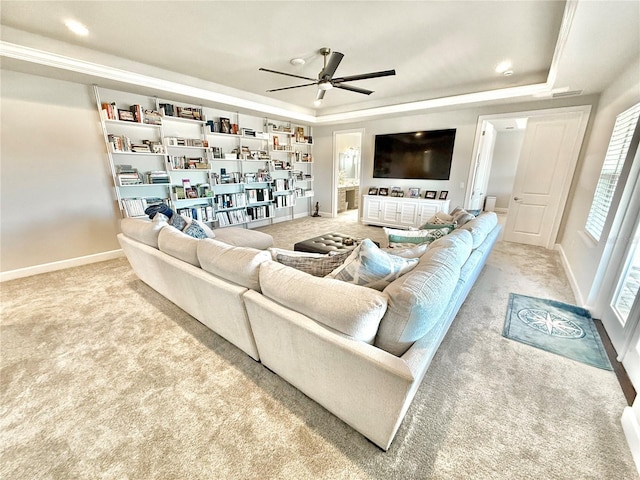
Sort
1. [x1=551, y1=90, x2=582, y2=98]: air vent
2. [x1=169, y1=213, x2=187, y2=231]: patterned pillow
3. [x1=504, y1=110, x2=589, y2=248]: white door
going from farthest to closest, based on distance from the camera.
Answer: [x1=504, y1=110, x2=589, y2=248]: white door, [x1=551, y1=90, x2=582, y2=98]: air vent, [x1=169, y1=213, x2=187, y2=231]: patterned pillow

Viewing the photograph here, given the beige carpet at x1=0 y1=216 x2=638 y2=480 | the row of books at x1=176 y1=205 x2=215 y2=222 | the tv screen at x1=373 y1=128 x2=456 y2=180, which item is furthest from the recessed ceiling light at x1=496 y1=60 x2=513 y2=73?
the row of books at x1=176 y1=205 x2=215 y2=222

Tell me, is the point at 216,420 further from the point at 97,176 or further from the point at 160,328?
the point at 97,176

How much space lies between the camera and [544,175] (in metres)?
3.97

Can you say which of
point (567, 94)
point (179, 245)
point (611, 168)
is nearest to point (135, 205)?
point (179, 245)

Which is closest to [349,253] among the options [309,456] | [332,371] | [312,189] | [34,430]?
[332,371]

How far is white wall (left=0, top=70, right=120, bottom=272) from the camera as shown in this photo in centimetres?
287

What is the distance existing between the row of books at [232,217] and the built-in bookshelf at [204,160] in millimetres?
20

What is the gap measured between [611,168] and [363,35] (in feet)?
9.28

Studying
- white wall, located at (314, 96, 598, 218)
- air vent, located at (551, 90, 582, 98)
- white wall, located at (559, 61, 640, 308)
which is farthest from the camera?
white wall, located at (314, 96, 598, 218)

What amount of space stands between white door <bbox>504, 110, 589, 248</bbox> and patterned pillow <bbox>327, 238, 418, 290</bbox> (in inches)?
166

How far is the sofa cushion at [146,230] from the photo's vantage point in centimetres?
221

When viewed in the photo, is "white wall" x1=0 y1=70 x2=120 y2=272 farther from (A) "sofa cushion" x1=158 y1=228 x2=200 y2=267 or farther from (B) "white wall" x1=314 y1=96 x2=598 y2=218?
(B) "white wall" x1=314 y1=96 x2=598 y2=218

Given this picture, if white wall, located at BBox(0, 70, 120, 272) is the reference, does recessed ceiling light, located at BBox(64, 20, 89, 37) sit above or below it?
above

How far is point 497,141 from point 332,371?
8.16 metres
